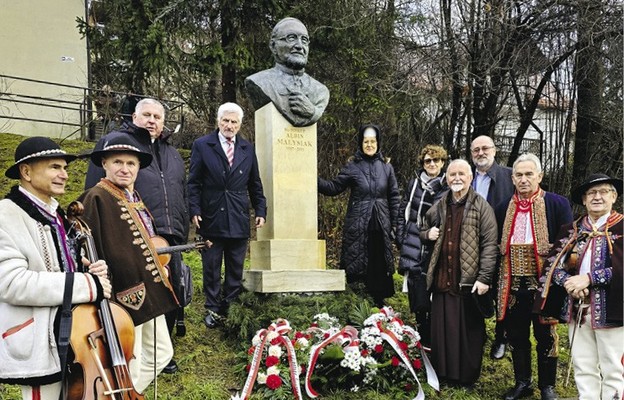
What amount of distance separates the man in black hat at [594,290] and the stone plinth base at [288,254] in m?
2.46

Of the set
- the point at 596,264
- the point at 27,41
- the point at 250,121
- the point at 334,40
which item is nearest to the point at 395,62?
the point at 334,40

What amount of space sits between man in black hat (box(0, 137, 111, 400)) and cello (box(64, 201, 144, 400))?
8 cm

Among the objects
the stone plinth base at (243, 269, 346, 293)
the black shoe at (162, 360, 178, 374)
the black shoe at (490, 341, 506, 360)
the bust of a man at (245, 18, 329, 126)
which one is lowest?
the black shoe at (490, 341, 506, 360)

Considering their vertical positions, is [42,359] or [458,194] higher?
[458,194]

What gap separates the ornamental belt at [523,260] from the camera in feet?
16.1

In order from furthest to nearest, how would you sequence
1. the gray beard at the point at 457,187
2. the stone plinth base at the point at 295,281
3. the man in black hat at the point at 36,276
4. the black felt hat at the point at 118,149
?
1. the stone plinth base at the point at 295,281
2. the gray beard at the point at 457,187
3. the black felt hat at the point at 118,149
4. the man in black hat at the point at 36,276

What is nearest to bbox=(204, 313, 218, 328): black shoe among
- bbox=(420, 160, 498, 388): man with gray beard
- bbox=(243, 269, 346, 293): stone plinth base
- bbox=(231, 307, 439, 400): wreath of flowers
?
bbox=(243, 269, 346, 293): stone plinth base

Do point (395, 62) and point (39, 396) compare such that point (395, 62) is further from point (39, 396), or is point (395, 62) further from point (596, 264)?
point (39, 396)

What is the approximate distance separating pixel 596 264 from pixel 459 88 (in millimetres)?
7640

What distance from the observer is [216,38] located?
435 inches

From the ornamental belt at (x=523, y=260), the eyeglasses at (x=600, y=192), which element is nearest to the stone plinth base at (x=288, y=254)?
the ornamental belt at (x=523, y=260)

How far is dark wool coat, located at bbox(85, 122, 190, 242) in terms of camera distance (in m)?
4.79

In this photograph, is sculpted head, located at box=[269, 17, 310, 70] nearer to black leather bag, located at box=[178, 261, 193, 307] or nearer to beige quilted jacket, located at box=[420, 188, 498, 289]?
Answer: beige quilted jacket, located at box=[420, 188, 498, 289]

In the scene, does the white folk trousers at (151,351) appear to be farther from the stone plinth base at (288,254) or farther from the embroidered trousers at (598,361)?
the embroidered trousers at (598,361)
